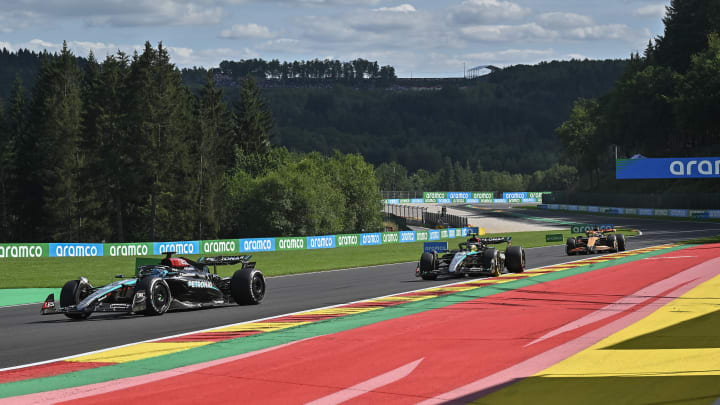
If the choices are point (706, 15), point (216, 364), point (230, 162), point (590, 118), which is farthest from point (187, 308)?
point (590, 118)

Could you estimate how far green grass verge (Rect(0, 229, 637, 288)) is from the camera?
36.0m

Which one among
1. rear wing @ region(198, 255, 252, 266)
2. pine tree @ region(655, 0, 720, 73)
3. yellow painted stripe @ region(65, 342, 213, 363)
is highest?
pine tree @ region(655, 0, 720, 73)

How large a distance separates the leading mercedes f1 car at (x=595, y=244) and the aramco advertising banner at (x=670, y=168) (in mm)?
22596

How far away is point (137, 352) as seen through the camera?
1236cm

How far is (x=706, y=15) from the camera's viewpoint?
12175 centimetres

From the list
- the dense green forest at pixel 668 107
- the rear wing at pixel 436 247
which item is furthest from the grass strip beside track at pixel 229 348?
the dense green forest at pixel 668 107

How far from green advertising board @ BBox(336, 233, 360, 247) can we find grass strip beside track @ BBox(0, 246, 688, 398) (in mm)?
39330

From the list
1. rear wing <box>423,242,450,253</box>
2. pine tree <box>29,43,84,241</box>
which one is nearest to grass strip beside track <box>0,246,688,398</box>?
rear wing <box>423,242,450,253</box>

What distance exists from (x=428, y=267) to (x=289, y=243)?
1227 inches

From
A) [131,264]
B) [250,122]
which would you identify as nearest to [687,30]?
[250,122]

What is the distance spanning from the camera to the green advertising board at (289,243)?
184 ft

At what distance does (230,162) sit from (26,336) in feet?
294

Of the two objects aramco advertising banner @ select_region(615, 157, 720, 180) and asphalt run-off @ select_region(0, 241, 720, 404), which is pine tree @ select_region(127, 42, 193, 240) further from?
asphalt run-off @ select_region(0, 241, 720, 404)

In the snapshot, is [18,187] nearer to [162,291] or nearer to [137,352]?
[162,291]
